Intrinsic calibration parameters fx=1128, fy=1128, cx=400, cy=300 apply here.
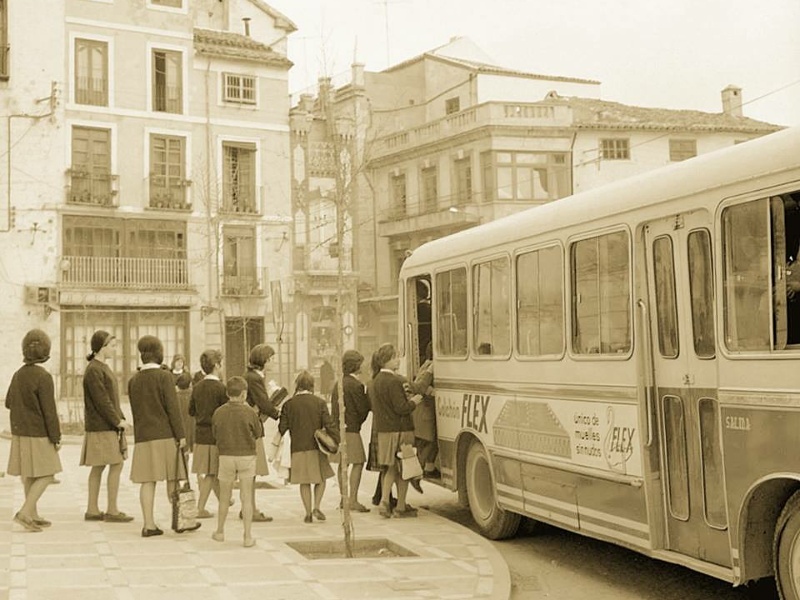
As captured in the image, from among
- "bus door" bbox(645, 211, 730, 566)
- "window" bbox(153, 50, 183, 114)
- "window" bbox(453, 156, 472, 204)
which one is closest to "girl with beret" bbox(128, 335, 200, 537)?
"bus door" bbox(645, 211, 730, 566)

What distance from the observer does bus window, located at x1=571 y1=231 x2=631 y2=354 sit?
27.9ft

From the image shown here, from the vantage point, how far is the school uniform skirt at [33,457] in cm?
1052

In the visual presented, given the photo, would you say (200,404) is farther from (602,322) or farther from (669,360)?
(669,360)

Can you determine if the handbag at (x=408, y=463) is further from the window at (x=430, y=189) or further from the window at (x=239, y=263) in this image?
the window at (x=430, y=189)

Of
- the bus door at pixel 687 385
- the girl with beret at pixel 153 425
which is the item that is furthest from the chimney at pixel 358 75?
the bus door at pixel 687 385

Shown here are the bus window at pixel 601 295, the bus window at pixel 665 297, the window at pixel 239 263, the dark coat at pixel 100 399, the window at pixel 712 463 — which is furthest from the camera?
the window at pixel 239 263

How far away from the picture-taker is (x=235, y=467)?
33.2 ft

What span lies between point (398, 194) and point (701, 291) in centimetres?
4333

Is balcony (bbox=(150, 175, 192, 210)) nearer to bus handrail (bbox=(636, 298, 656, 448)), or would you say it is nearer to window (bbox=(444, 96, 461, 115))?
window (bbox=(444, 96, 461, 115))

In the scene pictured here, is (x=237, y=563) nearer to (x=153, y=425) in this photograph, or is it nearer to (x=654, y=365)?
(x=153, y=425)

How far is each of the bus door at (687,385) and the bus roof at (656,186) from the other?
24 centimetres

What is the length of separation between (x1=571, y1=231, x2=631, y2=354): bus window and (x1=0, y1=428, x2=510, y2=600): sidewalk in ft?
6.59

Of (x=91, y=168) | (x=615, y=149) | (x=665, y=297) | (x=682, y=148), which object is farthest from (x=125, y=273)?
(x=665, y=297)

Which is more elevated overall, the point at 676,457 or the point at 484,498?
the point at 676,457
